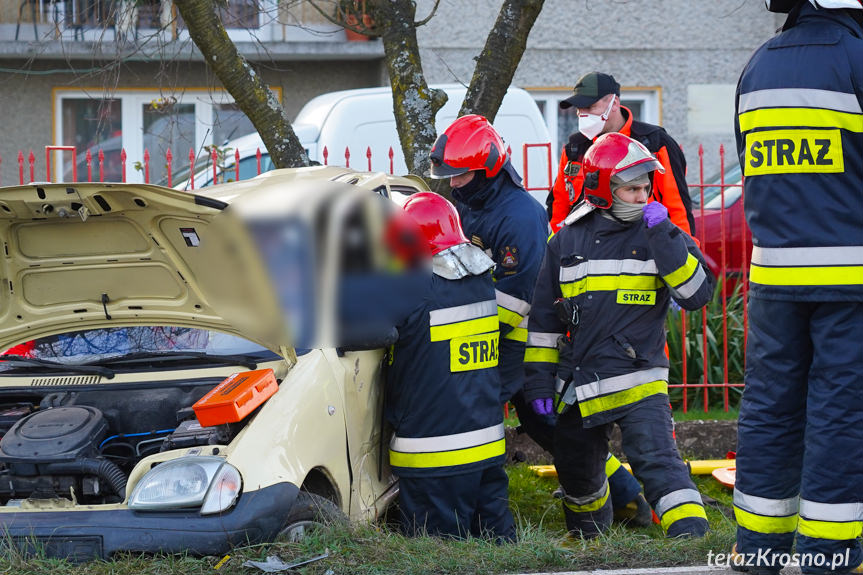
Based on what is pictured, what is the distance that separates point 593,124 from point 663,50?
27.1ft

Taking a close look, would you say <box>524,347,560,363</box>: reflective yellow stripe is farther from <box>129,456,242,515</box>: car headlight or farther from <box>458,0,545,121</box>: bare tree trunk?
<box>458,0,545,121</box>: bare tree trunk

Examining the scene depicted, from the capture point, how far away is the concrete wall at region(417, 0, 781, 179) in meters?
Answer: 13.1

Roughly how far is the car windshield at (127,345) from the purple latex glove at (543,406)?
1332mm

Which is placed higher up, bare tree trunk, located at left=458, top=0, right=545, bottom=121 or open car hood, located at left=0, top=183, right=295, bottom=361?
bare tree trunk, located at left=458, top=0, right=545, bottom=121

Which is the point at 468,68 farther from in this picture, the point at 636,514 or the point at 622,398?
the point at 622,398

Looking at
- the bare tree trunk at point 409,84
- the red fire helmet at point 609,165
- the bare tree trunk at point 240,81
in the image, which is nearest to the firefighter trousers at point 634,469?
the red fire helmet at point 609,165

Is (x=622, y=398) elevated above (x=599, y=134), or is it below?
below

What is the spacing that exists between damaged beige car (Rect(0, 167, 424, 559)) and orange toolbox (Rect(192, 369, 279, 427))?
1cm

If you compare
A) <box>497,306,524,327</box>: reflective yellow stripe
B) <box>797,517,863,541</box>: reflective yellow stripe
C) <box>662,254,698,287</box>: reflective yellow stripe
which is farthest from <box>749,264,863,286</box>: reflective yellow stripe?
<box>497,306,524,327</box>: reflective yellow stripe

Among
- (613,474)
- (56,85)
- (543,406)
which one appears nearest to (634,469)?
(543,406)

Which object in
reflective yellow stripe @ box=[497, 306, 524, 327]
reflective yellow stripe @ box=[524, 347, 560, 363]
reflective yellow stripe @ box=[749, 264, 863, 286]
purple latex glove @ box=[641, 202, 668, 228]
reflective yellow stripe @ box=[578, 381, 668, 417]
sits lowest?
reflective yellow stripe @ box=[578, 381, 668, 417]

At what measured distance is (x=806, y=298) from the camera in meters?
3.29

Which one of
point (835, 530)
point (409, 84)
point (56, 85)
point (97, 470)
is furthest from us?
point (56, 85)

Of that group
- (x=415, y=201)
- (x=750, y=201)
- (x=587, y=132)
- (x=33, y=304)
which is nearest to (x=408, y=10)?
(x=587, y=132)
